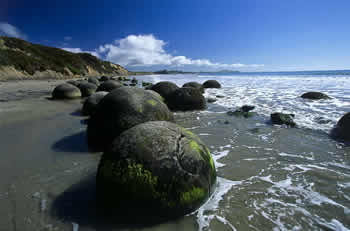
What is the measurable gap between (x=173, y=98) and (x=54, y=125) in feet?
16.7

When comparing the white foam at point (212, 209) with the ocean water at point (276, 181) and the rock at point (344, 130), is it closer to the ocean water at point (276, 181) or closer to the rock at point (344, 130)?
the ocean water at point (276, 181)

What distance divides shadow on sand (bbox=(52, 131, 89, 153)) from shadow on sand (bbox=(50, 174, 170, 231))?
Result: 4.93ft

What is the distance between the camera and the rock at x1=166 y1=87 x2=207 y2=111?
29.1ft

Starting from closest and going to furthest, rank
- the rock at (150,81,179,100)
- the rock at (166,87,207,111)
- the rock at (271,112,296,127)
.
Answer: the rock at (271,112,296,127)
the rock at (166,87,207,111)
the rock at (150,81,179,100)

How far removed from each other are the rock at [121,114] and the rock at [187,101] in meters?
4.55

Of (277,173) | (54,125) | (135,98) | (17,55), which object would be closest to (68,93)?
(54,125)

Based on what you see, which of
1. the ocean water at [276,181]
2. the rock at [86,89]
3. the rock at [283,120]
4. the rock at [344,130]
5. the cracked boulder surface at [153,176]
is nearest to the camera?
the cracked boulder surface at [153,176]

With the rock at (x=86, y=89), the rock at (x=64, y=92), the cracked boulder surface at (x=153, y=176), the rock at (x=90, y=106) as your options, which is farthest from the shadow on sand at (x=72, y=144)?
the rock at (x=86, y=89)

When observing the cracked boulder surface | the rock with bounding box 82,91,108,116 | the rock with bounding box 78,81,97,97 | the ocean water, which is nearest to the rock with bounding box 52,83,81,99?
the rock with bounding box 78,81,97,97

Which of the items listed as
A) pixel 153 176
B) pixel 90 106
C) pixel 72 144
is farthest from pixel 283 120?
pixel 90 106

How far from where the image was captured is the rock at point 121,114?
3959mm

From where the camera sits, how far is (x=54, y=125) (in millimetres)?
5988

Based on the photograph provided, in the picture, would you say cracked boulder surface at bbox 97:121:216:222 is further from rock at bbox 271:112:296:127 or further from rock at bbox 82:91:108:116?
rock at bbox 82:91:108:116

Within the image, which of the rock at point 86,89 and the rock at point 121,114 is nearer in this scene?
the rock at point 121,114
